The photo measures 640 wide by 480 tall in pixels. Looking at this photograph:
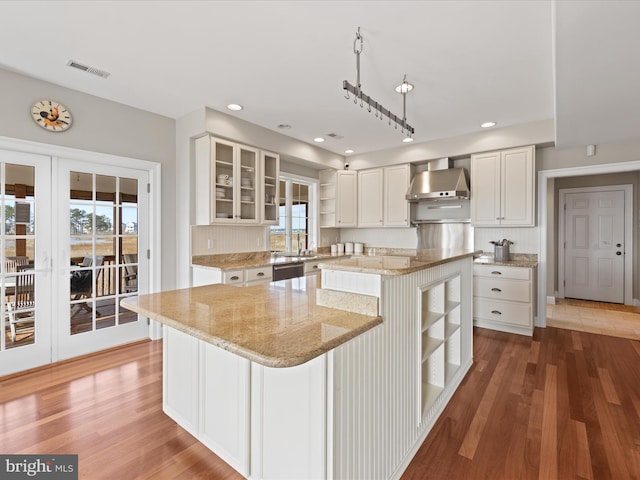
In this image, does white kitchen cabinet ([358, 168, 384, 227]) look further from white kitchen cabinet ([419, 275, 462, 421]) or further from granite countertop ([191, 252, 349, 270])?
white kitchen cabinet ([419, 275, 462, 421])

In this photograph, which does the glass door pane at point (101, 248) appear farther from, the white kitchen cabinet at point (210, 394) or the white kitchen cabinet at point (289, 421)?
the white kitchen cabinet at point (289, 421)

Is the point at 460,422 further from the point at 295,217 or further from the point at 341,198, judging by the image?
the point at 341,198

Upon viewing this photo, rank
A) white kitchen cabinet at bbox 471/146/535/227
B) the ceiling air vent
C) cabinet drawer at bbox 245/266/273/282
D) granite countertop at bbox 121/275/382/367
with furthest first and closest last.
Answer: white kitchen cabinet at bbox 471/146/535/227
cabinet drawer at bbox 245/266/273/282
the ceiling air vent
granite countertop at bbox 121/275/382/367

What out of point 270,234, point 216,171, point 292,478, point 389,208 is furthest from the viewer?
point 389,208

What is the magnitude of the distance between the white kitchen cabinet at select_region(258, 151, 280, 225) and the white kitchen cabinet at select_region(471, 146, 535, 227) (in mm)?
2751

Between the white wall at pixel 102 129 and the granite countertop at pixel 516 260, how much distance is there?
3940 mm

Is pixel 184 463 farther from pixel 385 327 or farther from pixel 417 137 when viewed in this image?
pixel 417 137

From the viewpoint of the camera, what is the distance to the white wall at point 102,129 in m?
2.72

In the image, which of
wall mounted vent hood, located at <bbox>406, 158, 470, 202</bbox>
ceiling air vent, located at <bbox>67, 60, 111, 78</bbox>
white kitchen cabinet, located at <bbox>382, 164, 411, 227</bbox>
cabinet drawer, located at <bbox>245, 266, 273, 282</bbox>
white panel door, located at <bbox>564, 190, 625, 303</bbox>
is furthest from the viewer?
white panel door, located at <bbox>564, 190, 625, 303</bbox>

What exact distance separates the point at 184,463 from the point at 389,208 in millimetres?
4262

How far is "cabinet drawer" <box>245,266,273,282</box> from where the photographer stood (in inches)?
147

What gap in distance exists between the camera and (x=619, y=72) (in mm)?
2076

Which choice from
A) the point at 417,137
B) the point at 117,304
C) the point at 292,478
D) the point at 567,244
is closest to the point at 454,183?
the point at 417,137

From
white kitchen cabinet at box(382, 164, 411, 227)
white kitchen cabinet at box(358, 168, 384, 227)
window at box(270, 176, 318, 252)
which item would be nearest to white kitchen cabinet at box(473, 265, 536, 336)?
white kitchen cabinet at box(382, 164, 411, 227)
